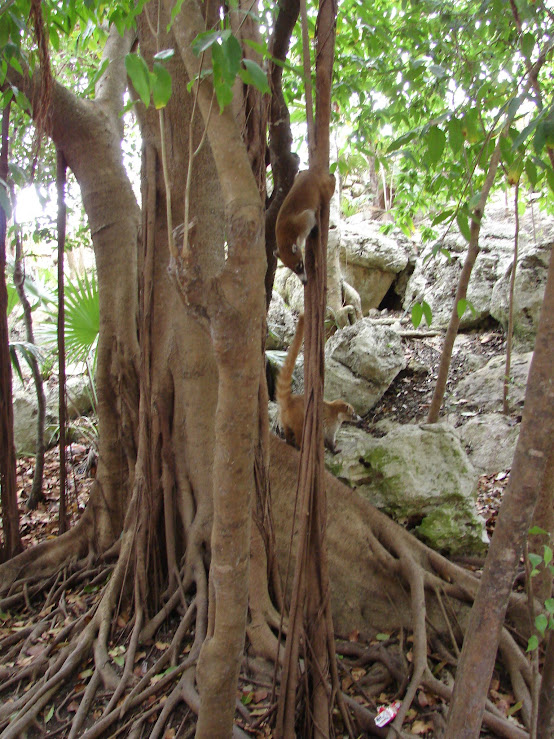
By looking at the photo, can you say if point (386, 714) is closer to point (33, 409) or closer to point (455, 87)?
point (455, 87)

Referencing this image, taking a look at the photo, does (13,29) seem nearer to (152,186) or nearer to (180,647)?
(152,186)

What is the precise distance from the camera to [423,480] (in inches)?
136

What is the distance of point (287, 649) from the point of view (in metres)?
2.03

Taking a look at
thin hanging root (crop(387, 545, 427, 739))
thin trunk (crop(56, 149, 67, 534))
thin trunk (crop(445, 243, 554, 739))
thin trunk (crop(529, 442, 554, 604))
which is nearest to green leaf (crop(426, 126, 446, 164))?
thin trunk (crop(445, 243, 554, 739))

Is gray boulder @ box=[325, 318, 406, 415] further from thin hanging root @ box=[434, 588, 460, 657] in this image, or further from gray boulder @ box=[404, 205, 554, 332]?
thin hanging root @ box=[434, 588, 460, 657]

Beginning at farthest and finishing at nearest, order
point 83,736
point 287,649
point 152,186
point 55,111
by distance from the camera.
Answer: point 55,111 → point 152,186 → point 83,736 → point 287,649

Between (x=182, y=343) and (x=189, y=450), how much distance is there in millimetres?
644

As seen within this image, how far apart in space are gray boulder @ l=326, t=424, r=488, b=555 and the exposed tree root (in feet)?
0.96

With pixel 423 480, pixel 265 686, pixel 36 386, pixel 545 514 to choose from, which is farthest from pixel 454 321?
pixel 36 386

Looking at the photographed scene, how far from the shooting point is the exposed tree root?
2.40 meters

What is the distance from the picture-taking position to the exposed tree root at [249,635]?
7.89 ft

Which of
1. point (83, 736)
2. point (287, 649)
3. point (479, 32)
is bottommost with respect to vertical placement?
point (83, 736)

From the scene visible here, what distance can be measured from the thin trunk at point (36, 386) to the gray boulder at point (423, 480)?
2732 millimetres


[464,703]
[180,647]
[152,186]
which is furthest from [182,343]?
[464,703]
